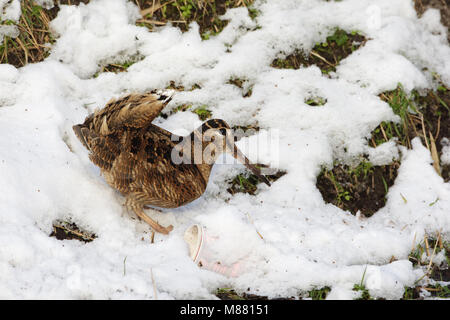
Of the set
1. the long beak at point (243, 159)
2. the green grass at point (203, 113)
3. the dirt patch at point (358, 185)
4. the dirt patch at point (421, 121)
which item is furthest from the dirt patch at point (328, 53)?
the long beak at point (243, 159)

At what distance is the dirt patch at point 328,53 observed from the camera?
203 inches

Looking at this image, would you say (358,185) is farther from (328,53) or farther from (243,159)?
(328,53)

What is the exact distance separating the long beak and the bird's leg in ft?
2.50

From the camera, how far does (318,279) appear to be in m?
3.36

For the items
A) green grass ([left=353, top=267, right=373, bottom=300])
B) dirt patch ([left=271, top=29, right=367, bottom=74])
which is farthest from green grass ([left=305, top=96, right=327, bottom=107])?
green grass ([left=353, top=267, right=373, bottom=300])

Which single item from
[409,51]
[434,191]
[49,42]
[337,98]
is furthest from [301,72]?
[49,42]

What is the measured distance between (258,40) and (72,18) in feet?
6.11

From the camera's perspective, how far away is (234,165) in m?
4.52

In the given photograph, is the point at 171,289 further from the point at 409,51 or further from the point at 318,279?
the point at 409,51

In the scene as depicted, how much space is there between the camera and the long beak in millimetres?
4055

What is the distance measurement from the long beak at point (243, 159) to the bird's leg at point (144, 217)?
2.50 feet

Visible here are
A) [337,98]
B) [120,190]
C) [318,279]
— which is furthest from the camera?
[337,98]

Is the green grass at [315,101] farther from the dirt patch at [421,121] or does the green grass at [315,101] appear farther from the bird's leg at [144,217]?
the bird's leg at [144,217]

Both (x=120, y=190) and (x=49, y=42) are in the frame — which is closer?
(x=120, y=190)
